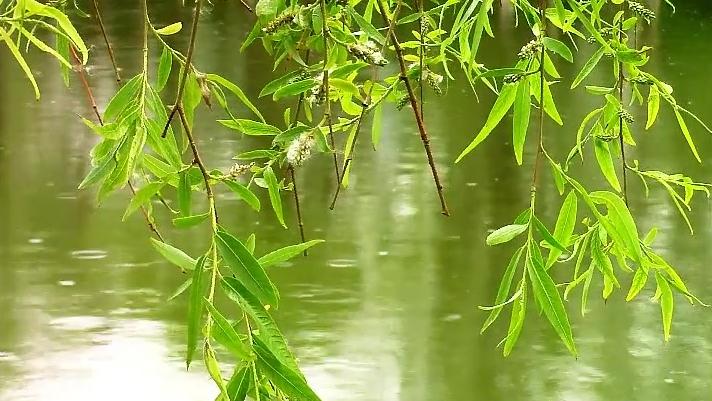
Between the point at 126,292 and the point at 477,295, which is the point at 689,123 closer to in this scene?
the point at 477,295

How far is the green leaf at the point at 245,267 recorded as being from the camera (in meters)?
0.29

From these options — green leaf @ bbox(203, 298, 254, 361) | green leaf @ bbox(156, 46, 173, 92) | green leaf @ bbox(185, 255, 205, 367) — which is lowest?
green leaf @ bbox(203, 298, 254, 361)

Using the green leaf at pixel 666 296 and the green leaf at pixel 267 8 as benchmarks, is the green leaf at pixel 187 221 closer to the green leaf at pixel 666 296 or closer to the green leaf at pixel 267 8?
the green leaf at pixel 267 8

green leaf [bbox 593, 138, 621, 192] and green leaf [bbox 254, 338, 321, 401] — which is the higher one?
green leaf [bbox 593, 138, 621, 192]

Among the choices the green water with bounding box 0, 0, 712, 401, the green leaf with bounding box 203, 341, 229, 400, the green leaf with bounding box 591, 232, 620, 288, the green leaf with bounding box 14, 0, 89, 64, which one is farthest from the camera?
the green water with bounding box 0, 0, 712, 401

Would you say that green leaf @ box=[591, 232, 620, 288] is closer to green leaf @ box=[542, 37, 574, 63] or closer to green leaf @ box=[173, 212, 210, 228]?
green leaf @ box=[542, 37, 574, 63]

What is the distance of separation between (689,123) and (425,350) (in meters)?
1.48

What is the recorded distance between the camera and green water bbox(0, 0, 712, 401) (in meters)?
1.47

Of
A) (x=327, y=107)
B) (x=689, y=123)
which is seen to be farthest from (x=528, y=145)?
(x=327, y=107)

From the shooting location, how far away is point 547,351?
1541mm

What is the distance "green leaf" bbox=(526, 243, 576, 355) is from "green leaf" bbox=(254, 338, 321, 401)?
4.2 inches

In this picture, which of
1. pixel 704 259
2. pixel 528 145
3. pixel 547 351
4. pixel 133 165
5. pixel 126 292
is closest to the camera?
pixel 133 165

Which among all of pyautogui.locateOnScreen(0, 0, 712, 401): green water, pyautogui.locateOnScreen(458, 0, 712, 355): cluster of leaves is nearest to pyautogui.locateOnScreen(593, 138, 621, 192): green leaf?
pyautogui.locateOnScreen(458, 0, 712, 355): cluster of leaves

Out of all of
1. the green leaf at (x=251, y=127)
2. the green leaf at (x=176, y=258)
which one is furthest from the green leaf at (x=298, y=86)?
the green leaf at (x=176, y=258)
